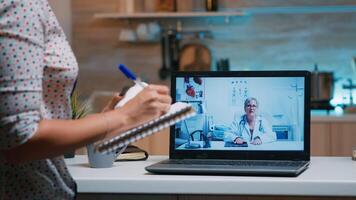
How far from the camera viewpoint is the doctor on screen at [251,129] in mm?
2062

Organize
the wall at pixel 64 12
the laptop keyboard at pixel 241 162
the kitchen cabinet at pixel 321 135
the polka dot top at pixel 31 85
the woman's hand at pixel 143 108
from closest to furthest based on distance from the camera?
1. the polka dot top at pixel 31 85
2. the woman's hand at pixel 143 108
3. the laptop keyboard at pixel 241 162
4. the kitchen cabinet at pixel 321 135
5. the wall at pixel 64 12

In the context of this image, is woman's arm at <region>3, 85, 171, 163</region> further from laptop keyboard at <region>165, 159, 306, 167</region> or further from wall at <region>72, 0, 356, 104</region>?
wall at <region>72, 0, 356, 104</region>

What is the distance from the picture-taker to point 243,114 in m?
2.08

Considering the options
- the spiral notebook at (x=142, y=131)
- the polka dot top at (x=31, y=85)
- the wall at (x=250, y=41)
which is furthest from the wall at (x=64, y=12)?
the spiral notebook at (x=142, y=131)

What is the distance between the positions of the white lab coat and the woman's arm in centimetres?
74

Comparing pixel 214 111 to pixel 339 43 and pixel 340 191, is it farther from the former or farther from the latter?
pixel 339 43

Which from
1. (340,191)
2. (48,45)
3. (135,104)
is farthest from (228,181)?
(48,45)

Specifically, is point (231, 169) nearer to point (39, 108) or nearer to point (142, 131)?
point (142, 131)

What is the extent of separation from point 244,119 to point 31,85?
97cm

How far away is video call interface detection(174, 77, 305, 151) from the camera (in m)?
2.06

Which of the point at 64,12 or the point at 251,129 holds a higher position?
the point at 64,12

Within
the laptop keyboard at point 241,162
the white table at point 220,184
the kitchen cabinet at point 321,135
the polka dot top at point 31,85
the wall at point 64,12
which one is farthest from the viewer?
the wall at point 64,12

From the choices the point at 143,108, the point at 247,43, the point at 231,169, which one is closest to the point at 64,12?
the point at 247,43

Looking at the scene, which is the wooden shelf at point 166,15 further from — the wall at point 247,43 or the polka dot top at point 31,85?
the polka dot top at point 31,85
